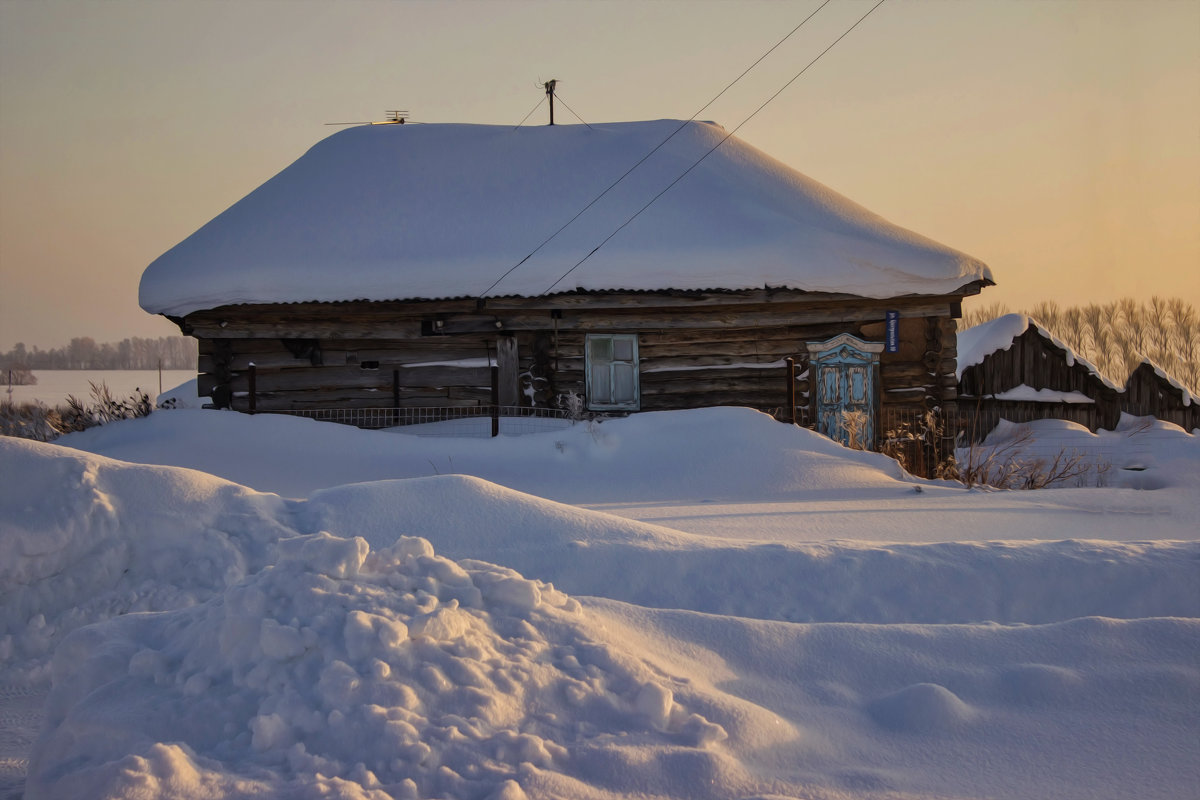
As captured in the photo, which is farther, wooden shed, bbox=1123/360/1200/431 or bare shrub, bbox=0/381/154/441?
wooden shed, bbox=1123/360/1200/431

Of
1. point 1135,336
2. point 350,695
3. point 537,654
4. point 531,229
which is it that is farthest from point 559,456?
point 1135,336

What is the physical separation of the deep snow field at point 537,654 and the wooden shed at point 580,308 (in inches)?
302

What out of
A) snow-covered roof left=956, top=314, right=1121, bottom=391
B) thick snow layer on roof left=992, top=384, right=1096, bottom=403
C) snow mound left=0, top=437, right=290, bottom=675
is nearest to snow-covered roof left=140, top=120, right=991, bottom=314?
snow-covered roof left=956, top=314, right=1121, bottom=391

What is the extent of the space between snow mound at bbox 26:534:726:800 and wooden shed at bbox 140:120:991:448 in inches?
367

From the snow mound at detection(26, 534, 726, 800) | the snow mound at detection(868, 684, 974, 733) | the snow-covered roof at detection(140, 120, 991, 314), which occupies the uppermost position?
the snow-covered roof at detection(140, 120, 991, 314)

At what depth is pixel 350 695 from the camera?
9.88 ft

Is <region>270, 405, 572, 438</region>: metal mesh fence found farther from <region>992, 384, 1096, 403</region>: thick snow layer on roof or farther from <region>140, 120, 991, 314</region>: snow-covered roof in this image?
<region>992, 384, 1096, 403</region>: thick snow layer on roof

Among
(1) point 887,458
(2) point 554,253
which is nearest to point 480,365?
(2) point 554,253

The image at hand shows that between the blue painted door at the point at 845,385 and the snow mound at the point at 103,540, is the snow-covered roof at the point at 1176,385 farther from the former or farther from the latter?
the snow mound at the point at 103,540

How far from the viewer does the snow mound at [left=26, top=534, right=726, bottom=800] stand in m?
2.79

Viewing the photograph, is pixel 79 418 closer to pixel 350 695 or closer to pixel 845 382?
pixel 845 382

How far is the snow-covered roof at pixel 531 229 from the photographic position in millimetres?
13469

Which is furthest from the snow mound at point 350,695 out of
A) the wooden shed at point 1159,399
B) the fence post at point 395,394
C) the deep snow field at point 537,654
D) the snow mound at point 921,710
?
the wooden shed at point 1159,399

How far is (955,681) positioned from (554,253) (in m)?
11.1
